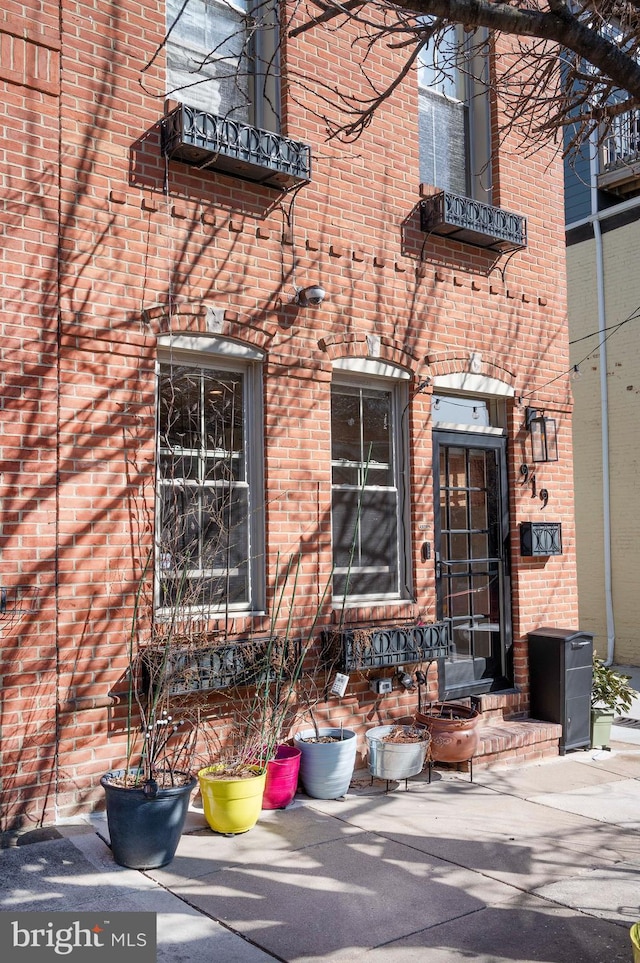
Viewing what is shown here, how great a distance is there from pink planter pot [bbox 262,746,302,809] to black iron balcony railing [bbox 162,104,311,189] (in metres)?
3.90

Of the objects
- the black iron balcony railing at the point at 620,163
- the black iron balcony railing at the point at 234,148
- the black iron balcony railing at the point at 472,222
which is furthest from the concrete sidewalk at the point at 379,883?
the black iron balcony railing at the point at 620,163

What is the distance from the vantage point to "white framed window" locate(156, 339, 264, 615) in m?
5.48

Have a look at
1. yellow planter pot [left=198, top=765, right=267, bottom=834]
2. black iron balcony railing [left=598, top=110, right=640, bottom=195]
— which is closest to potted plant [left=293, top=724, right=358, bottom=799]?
yellow planter pot [left=198, top=765, right=267, bottom=834]

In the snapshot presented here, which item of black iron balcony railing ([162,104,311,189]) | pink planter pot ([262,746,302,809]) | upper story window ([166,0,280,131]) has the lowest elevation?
pink planter pot ([262,746,302,809])

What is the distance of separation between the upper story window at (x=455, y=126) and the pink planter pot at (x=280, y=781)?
201 inches

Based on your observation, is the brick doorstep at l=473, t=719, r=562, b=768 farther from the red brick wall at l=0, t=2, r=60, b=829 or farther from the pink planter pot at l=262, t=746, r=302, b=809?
the red brick wall at l=0, t=2, r=60, b=829

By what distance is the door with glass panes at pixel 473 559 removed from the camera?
285 inches

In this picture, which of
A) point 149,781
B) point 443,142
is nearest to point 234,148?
point 443,142

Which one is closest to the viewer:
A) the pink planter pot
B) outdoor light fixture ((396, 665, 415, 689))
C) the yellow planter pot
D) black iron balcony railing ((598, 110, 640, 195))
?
the yellow planter pot

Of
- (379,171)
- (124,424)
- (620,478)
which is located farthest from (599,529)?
(124,424)

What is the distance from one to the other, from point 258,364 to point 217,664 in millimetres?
2127

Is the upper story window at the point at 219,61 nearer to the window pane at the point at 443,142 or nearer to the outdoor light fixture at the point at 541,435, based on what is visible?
the window pane at the point at 443,142

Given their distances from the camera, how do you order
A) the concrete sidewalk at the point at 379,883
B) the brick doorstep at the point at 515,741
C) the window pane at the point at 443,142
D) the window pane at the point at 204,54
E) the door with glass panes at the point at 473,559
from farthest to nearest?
the window pane at the point at 443,142 → the door with glass panes at the point at 473,559 → the brick doorstep at the point at 515,741 → the window pane at the point at 204,54 → the concrete sidewalk at the point at 379,883

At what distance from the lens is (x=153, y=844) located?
4316 mm
